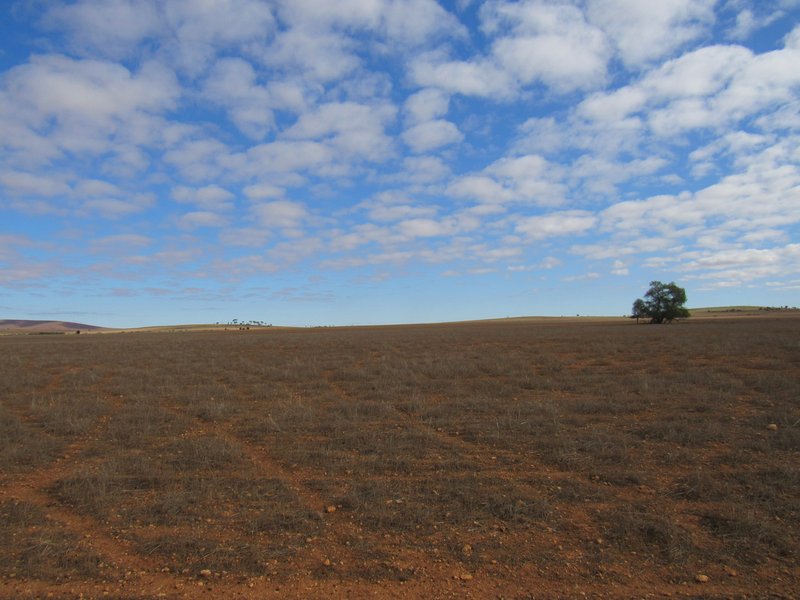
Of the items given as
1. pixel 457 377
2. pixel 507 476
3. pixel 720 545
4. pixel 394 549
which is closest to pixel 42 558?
pixel 394 549

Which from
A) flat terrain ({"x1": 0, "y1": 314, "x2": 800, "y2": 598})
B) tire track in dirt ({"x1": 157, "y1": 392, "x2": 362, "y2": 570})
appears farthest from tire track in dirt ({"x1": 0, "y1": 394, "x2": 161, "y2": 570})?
tire track in dirt ({"x1": 157, "y1": 392, "x2": 362, "y2": 570})

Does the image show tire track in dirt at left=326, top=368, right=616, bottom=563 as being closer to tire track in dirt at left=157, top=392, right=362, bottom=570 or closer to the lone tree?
tire track in dirt at left=157, top=392, right=362, bottom=570

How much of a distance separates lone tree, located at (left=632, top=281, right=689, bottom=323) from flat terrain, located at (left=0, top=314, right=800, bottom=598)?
222 feet

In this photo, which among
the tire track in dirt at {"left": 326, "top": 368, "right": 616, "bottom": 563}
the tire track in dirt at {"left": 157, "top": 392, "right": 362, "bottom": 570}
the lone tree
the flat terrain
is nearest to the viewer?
the flat terrain

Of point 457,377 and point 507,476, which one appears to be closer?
point 507,476

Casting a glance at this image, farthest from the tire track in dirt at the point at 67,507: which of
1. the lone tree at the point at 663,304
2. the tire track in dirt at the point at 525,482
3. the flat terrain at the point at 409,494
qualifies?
the lone tree at the point at 663,304

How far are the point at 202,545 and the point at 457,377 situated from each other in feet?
37.9

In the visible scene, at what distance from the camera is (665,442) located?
26.4ft

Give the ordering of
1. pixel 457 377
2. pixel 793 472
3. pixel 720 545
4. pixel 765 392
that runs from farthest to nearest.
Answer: pixel 457 377
pixel 765 392
pixel 793 472
pixel 720 545

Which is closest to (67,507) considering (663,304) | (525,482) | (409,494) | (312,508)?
(312,508)

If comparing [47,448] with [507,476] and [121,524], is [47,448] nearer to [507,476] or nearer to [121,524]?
[121,524]

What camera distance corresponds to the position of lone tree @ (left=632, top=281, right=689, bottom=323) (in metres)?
73.1

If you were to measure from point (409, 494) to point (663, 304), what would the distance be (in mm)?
78784

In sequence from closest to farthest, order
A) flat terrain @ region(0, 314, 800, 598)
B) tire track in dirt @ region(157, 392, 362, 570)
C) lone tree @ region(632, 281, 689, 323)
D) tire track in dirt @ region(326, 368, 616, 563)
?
1. flat terrain @ region(0, 314, 800, 598)
2. tire track in dirt @ region(157, 392, 362, 570)
3. tire track in dirt @ region(326, 368, 616, 563)
4. lone tree @ region(632, 281, 689, 323)
